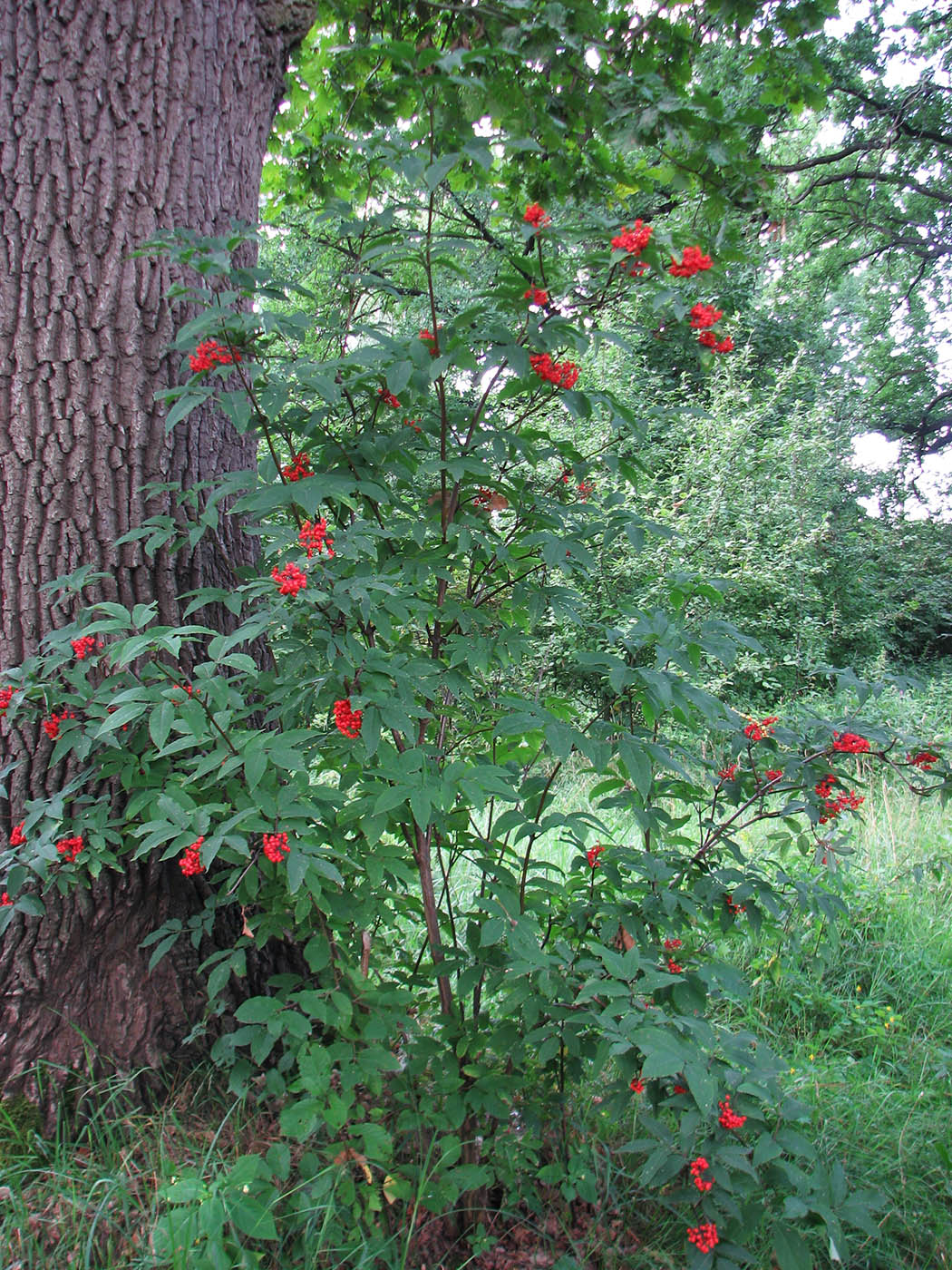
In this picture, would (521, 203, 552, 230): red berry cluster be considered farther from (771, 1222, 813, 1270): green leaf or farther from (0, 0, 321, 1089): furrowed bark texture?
(771, 1222, 813, 1270): green leaf

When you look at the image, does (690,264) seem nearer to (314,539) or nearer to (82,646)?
(314,539)

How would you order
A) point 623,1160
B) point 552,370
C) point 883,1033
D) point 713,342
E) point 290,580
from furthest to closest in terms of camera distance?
point 883,1033 < point 623,1160 < point 713,342 < point 552,370 < point 290,580

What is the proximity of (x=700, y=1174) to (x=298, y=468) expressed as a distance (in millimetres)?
1358

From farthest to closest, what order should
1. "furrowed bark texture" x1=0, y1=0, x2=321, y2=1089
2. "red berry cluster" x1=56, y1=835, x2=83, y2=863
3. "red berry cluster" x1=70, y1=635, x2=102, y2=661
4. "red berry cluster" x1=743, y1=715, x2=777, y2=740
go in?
"furrowed bark texture" x1=0, y1=0, x2=321, y2=1089 → "red berry cluster" x1=743, y1=715, x2=777, y2=740 → "red berry cluster" x1=56, y1=835, x2=83, y2=863 → "red berry cluster" x1=70, y1=635, x2=102, y2=661

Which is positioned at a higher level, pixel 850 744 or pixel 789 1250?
pixel 850 744

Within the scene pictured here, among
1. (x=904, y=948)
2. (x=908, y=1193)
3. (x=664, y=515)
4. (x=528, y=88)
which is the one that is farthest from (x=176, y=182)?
(x=664, y=515)

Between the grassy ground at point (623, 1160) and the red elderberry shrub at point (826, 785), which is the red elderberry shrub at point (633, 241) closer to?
the red elderberry shrub at point (826, 785)

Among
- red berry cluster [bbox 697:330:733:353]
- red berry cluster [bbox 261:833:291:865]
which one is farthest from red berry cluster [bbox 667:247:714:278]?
red berry cluster [bbox 261:833:291:865]

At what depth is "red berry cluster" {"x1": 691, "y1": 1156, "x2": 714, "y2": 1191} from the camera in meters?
1.23

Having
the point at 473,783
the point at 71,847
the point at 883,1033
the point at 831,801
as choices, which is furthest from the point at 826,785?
the point at 71,847

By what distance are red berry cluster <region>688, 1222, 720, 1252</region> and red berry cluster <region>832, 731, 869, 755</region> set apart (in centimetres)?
83

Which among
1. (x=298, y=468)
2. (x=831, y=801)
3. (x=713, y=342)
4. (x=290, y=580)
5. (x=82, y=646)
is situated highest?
(x=713, y=342)

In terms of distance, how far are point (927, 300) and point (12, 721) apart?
506 inches

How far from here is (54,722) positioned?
1429 millimetres
